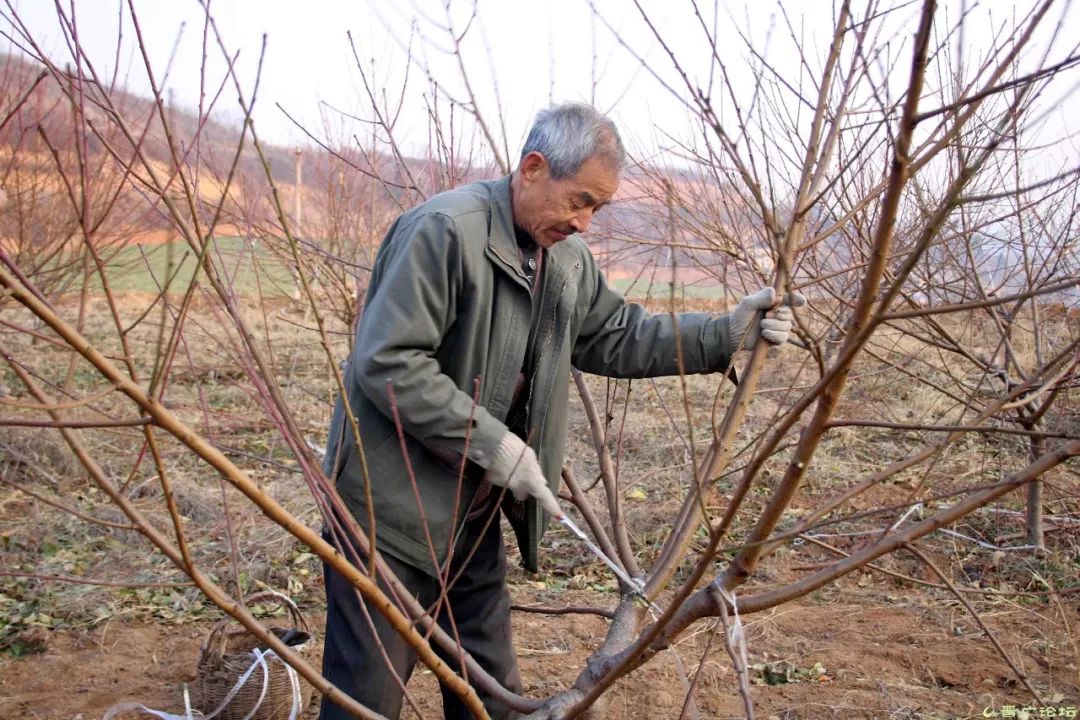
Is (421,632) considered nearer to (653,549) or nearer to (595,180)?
(595,180)

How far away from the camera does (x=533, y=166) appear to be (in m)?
2.06

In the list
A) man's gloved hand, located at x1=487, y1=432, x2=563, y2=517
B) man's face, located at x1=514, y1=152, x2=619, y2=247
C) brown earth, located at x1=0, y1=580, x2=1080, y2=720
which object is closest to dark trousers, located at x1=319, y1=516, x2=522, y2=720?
man's gloved hand, located at x1=487, y1=432, x2=563, y2=517

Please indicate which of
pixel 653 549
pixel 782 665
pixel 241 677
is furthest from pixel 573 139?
pixel 653 549

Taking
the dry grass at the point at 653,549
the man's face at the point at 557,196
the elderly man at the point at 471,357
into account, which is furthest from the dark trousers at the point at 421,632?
the man's face at the point at 557,196

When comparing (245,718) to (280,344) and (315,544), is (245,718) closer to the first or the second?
(315,544)

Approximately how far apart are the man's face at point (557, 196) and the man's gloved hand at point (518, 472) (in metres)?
0.50

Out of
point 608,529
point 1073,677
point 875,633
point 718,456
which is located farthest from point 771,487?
point 718,456

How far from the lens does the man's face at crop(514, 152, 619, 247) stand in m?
2.03

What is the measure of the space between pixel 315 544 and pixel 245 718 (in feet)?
6.76

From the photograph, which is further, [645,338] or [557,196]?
[645,338]

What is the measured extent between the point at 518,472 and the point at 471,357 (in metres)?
0.28

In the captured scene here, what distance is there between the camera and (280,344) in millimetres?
12047

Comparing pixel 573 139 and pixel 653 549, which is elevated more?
pixel 573 139

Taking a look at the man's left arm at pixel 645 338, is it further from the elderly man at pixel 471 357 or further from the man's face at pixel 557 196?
the man's face at pixel 557 196
